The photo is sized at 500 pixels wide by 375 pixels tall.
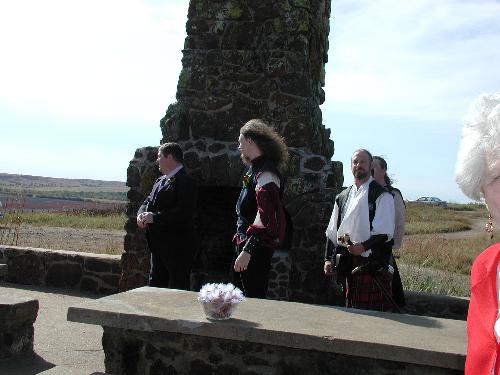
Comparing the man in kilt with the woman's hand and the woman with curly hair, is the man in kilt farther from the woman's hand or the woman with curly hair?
the woman's hand

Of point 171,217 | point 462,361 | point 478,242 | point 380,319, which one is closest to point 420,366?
point 462,361

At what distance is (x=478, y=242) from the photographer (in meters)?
17.2

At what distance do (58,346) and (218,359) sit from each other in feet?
7.21

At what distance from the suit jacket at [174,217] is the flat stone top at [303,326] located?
1298mm

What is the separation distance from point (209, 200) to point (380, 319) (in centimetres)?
456

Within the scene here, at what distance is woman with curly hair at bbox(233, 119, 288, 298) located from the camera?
4.37m

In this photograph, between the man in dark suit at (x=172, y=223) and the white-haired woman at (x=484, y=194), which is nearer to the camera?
the white-haired woman at (x=484, y=194)

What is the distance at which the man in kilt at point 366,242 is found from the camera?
4445 mm

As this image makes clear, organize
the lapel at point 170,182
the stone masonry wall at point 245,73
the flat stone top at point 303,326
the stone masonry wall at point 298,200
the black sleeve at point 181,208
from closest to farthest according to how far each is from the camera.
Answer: the flat stone top at point 303,326 → the black sleeve at point 181,208 → the lapel at point 170,182 → the stone masonry wall at point 298,200 → the stone masonry wall at point 245,73

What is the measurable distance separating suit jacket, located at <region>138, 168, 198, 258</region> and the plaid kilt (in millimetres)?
1650

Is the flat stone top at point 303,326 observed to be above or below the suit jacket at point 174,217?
below

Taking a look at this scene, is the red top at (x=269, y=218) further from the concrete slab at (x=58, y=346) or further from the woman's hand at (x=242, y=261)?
the concrete slab at (x=58, y=346)

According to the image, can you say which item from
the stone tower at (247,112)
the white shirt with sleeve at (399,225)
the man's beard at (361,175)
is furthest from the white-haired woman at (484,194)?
the stone tower at (247,112)

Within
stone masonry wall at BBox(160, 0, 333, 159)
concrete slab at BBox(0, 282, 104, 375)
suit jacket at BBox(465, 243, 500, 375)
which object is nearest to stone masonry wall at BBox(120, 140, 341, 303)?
stone masonry wall at BBox(160, 0, 333, 159)
